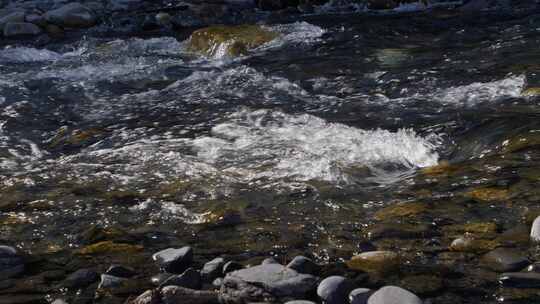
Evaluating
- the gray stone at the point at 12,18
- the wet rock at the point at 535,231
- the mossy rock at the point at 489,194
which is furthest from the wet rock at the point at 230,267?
the gray stone at the point at 12,18

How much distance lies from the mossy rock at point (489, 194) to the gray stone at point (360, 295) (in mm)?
1452

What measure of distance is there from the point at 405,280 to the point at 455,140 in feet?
8.32

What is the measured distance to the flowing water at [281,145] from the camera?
4.17 m

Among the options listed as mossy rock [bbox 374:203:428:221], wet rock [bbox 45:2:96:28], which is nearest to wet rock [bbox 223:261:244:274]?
mossy rock [bbox 374:203:428:221]

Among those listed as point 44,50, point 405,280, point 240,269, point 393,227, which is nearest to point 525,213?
point 393,227

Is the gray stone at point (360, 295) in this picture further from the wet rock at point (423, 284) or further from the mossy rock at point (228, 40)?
the mossy rock at point (228, 40)

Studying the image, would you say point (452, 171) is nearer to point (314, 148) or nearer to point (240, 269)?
point (314, 148)

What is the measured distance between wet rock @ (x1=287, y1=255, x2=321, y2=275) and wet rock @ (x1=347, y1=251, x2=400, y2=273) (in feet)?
0.68

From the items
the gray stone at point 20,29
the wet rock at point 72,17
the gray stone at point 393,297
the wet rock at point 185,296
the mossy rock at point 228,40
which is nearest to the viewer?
the gray stone at point 393,297

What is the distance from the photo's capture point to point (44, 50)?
1068 cm

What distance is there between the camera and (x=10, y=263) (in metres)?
3.88

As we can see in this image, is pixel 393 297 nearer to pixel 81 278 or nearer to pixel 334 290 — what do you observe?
pixel 334 290

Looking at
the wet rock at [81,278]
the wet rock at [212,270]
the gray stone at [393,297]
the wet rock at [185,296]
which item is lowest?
the wet rock at [81,278]

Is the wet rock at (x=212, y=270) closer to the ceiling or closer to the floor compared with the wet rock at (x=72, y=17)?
closer to the floor
